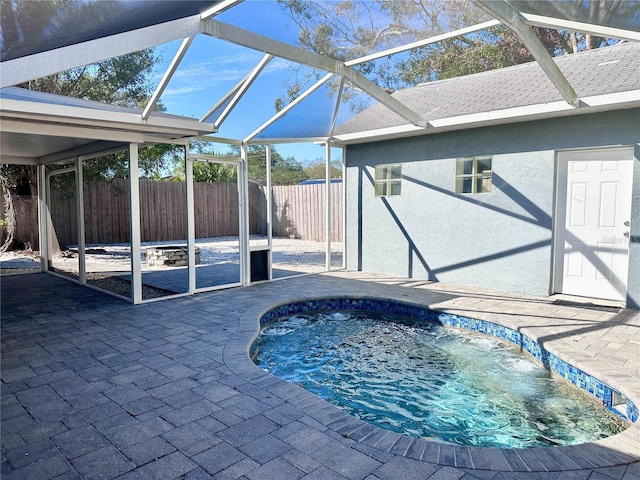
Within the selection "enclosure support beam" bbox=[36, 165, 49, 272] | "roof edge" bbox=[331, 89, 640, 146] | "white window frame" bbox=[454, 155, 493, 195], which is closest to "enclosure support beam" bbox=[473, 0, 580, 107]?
"roof edge" bbox=[331, 89, 640, 146]

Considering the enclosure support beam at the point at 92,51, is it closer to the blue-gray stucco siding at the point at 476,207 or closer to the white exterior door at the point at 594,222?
the blue-gray stucco siding at the point at 476,207

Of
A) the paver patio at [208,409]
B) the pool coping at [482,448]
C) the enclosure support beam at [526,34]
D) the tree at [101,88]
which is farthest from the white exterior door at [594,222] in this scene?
the tree at [101,88]

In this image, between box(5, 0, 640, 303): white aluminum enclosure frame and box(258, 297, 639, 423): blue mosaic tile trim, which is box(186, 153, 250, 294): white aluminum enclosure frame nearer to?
box(5, 0, 640, 303): white aluminum enclosure frame

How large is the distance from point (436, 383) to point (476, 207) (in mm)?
4123

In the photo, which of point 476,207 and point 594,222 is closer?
point 594,222

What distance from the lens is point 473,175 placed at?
24.1 ft

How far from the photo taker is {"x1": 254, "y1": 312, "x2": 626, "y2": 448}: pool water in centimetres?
326

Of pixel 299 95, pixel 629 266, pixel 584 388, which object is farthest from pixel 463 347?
pixel 299 95

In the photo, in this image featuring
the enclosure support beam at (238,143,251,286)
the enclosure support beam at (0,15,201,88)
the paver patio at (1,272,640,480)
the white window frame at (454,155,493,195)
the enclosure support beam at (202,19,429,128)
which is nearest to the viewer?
the paver patio at (1,272,640,480)

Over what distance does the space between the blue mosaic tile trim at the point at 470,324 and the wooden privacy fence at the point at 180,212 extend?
9.02 metres

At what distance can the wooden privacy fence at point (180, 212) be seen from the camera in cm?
1427

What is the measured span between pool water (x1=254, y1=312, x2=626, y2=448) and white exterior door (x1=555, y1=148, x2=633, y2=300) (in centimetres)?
228

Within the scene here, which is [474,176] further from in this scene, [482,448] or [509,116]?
[482,448]

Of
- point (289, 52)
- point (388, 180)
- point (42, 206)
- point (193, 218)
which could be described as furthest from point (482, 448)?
point (42, 206)
